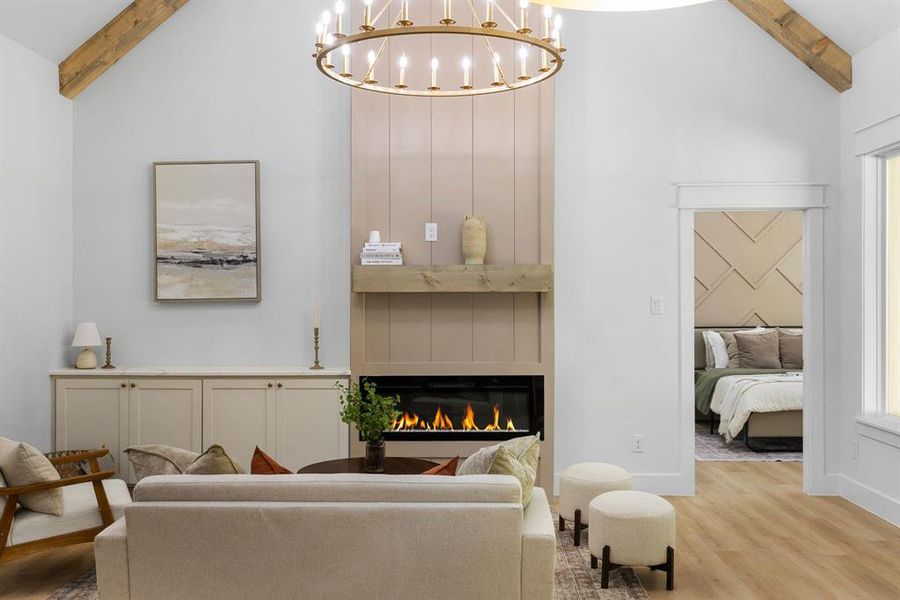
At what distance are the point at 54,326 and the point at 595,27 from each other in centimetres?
410

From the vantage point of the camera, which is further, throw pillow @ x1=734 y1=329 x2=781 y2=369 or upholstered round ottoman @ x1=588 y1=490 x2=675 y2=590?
throw pillow @ x1=734 y1=329 x2=781 y2=369

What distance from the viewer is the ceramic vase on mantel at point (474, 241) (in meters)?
4.99

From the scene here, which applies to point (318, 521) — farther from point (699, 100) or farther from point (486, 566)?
point (699, 100)

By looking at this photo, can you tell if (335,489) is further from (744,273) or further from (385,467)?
(744,273)

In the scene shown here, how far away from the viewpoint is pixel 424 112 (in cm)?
514

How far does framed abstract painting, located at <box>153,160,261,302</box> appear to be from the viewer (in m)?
5.36

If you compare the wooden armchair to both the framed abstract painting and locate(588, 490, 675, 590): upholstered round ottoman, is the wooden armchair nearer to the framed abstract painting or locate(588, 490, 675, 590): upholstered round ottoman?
the framed abstract painting

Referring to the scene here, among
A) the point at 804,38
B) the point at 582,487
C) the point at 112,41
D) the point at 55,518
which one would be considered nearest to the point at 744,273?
the point at 804,38

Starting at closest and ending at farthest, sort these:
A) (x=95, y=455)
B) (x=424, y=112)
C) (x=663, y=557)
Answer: (x=663, y=557)
(x=95, y=455)
(x=424, y=112)

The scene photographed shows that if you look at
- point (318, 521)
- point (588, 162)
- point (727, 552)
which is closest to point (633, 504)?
point (727, 552)

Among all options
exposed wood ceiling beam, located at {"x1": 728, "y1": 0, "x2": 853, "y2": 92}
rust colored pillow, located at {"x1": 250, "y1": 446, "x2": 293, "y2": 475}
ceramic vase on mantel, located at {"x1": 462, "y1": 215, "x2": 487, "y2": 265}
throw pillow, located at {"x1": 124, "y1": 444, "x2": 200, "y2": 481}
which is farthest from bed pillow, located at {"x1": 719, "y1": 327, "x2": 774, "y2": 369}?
throw pillow, located at {"x1": 124, "y1": 444, "x2": 200, "y2": 481}

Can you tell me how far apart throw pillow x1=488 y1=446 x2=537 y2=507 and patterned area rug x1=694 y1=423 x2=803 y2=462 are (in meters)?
4.02

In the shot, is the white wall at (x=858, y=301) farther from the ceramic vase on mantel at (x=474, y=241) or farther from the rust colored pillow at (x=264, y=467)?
the rust colored pillow at (x=264, y=467)

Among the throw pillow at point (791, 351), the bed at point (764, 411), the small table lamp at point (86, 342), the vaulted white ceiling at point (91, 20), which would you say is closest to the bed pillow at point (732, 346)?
the throw pillow at point (791, 351)
